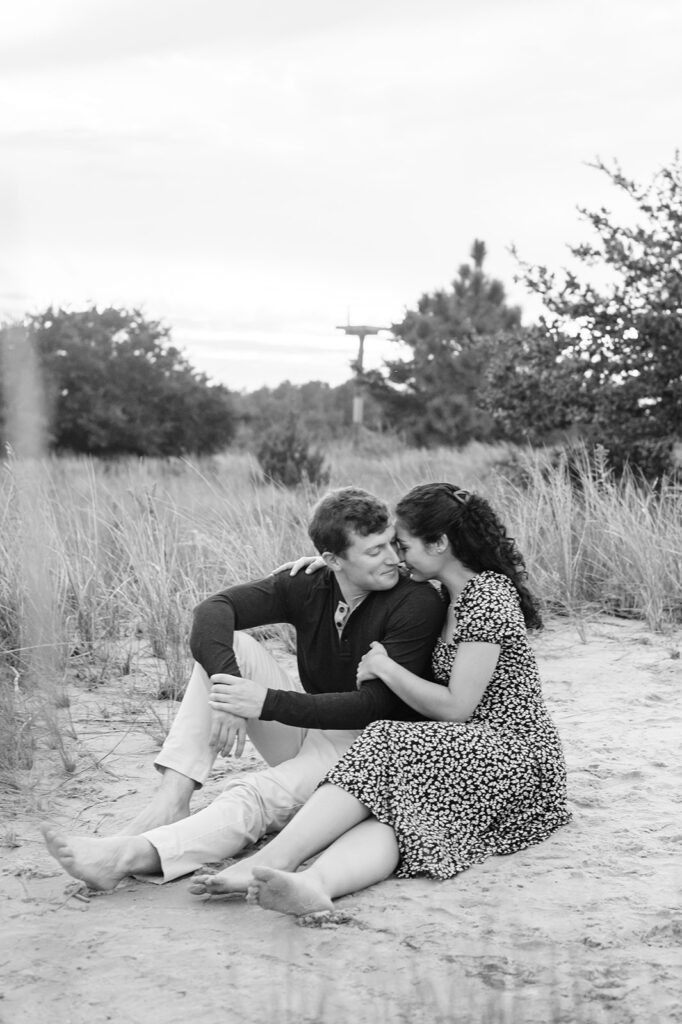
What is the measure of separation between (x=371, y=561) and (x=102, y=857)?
1.06 meters

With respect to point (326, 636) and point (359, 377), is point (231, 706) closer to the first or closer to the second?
point (326, 636)

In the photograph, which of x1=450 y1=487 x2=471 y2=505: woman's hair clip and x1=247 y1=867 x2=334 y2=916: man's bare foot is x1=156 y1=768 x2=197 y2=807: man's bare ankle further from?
x1=450 y1=487 x2=471 y2=505: woman's hair clip

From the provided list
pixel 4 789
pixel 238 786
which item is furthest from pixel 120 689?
pixel 238 786

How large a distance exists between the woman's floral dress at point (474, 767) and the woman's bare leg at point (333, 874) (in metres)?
0.05

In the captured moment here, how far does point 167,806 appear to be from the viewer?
3.32 m

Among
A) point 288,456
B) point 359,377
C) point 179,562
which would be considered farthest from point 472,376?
point 179,562

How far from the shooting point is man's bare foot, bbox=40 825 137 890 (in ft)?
A: 9.66

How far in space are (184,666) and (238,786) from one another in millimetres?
1953

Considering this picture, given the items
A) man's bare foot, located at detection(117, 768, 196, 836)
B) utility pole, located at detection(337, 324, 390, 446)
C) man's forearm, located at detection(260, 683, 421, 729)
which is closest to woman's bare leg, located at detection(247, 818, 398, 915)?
man's forearm, located at detection(260, 683, 421, 729)

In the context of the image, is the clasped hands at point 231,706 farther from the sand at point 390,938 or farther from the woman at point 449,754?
the sand at point 390,938

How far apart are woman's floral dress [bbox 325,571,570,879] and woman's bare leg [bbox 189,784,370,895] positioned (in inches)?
1.8

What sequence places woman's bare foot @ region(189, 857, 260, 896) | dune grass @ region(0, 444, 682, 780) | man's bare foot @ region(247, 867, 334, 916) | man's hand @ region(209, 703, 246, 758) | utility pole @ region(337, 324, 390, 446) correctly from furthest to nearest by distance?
1. utility pole @ region(337, 324, 390, 446)
2. dune grass @ region(0, 444, 682, 780)
3. man's hand @ region(209, 703, 246, 758)
4. woman's bare foot @ region(189, 857, 260, 896)
5. man's bare foot @ region(247, 867, 334, 916)

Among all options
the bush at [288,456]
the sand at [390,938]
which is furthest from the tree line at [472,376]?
the sand at [390,938]

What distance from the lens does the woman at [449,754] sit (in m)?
3.04
